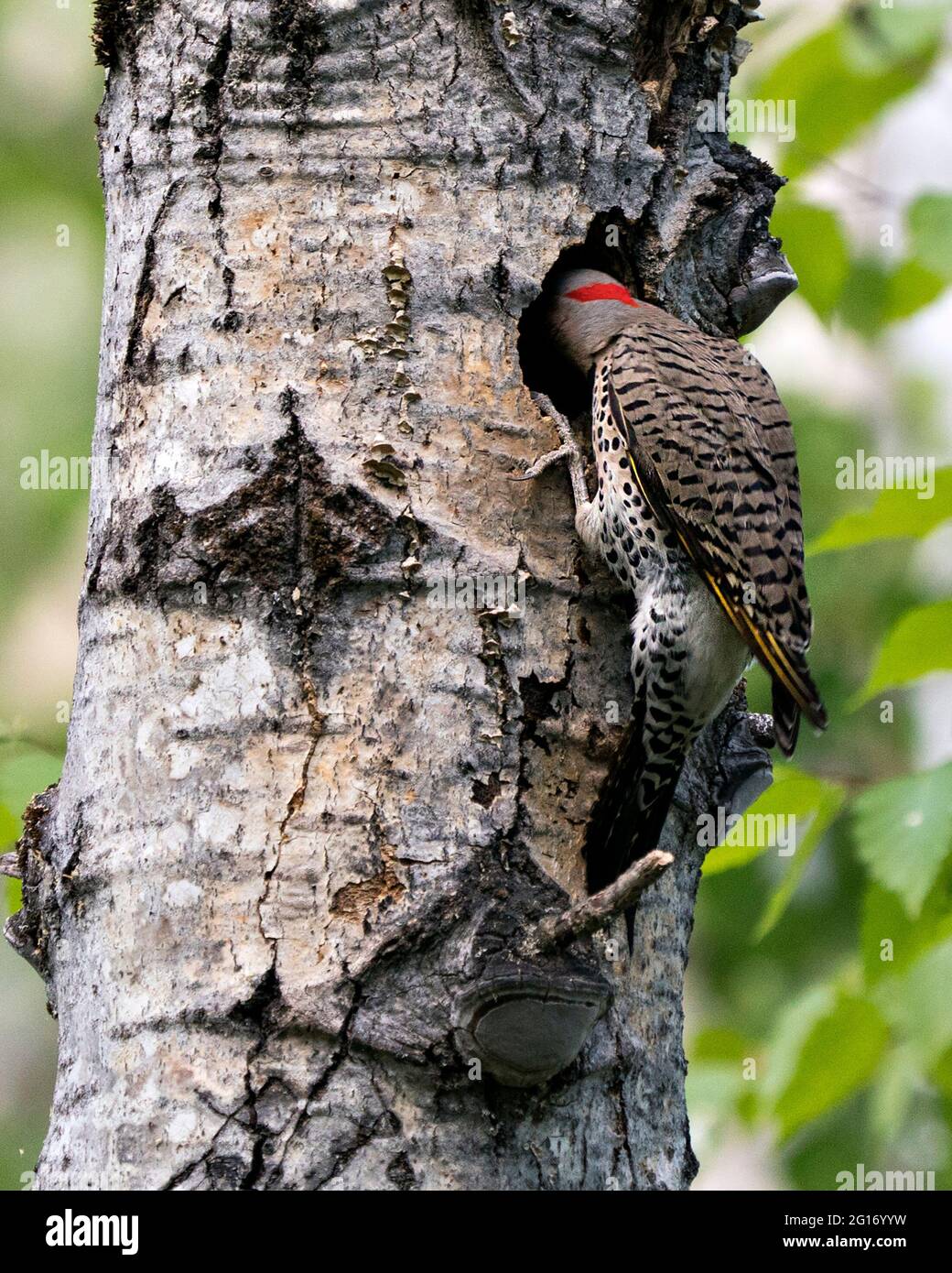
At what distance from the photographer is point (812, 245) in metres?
4.48

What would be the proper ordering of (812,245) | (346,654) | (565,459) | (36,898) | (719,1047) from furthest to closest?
1. (719,1047)
2. (812,245)
3. (565,459)
4. (36,898)
5. (346,654)

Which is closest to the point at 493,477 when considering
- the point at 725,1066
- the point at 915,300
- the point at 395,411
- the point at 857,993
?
the point at 395,411

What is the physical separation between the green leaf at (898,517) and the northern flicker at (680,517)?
137 millimetres

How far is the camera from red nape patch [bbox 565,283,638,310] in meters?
3.46

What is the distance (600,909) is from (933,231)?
2530 millimetres

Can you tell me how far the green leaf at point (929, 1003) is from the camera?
129 inches

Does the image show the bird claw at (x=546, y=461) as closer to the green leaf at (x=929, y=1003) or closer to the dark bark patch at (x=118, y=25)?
the dark bark patch at (x=118, y=25)

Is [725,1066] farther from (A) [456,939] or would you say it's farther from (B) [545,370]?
(A) [456,939]

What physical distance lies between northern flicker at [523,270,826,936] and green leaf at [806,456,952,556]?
137 millimetres

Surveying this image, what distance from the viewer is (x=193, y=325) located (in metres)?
2.84

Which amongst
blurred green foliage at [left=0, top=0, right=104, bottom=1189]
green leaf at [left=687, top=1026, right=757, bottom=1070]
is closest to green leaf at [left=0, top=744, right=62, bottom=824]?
green leaf at [left=687, top=1026, right=757, bottom=1070]

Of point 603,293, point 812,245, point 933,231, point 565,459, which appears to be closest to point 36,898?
point 565,459

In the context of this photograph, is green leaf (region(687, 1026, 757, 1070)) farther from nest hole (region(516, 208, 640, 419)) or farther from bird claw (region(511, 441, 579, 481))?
bird claw (region(511, 441, 579, 481))

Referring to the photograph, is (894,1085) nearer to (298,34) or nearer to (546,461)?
(546,461)
